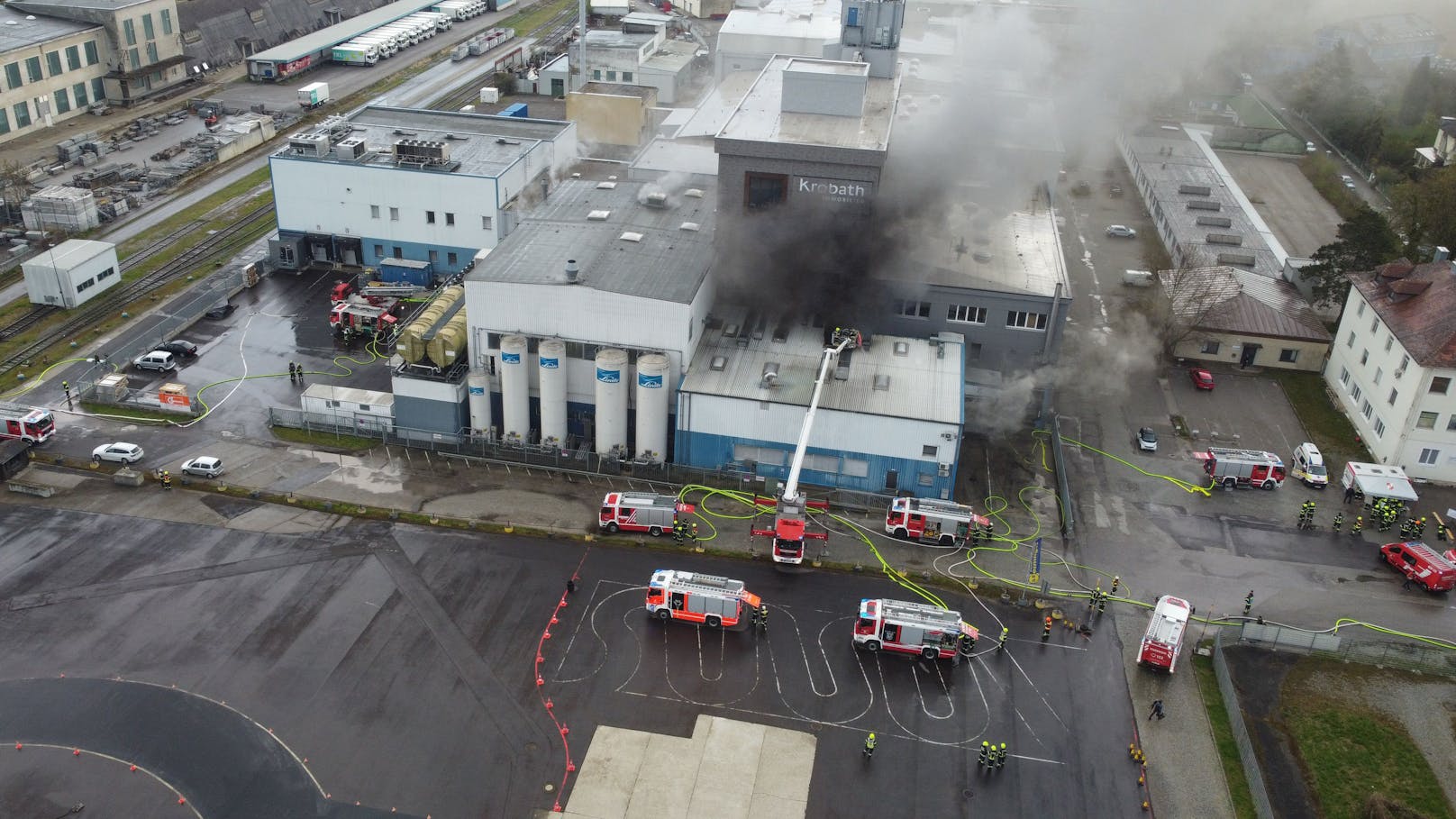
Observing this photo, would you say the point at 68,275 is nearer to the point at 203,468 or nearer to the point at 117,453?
the point at 117,453

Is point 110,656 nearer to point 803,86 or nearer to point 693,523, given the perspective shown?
point 693,523

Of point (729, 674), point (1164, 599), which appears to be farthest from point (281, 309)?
point (1164, 599)

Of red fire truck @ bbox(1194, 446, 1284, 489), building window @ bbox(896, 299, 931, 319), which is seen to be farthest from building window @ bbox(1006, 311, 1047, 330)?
red fire truck @ bbox(1194, 446, 1284, 489)

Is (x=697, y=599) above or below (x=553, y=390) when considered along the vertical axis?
below

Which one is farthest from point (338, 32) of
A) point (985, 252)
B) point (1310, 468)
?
point (1310, 468)

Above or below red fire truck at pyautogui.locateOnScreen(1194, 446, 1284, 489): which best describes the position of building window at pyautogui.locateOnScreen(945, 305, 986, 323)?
above

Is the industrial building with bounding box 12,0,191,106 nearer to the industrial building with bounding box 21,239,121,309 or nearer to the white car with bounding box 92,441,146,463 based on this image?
the industrial building with bounding box 21,239,121,309
